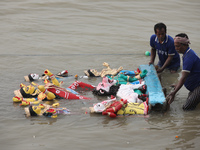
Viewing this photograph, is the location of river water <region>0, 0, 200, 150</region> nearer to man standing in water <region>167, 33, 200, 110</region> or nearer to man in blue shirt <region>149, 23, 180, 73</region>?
man standing in water <region>167, 33, 200, 110</region>

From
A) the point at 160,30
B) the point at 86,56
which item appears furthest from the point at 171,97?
the point at 86,56

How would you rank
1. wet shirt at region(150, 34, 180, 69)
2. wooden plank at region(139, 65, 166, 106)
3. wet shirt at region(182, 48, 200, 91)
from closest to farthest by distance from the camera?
wet shirt at region(182, 48, 200, 91) → wooden plank at region(139, 65, 166, 106) → wet shirt at region(150, 34, 180, 69)

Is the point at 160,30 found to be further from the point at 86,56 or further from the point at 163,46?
the point at 86,56

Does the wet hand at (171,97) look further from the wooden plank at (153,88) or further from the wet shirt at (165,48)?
the wet shirt at (165,48)

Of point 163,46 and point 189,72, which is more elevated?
point 163,46

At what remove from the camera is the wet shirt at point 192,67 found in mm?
4609

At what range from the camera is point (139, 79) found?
606cm

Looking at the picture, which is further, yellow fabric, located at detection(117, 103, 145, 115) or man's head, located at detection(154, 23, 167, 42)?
man's head, located at detection(154, 23, 167, 42)

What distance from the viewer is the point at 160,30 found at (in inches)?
233

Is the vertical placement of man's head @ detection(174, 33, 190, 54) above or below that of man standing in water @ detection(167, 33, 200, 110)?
above

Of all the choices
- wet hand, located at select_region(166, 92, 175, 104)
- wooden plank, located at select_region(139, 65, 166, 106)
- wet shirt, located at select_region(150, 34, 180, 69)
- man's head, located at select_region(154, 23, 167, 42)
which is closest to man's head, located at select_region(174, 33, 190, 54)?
wet hand, located at select_region(166, 92, 175, 104)

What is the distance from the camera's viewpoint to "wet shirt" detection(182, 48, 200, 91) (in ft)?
15.1

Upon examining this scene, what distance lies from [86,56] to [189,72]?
13.3ft

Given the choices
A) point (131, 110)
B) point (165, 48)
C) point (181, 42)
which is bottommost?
point (131, 110)
